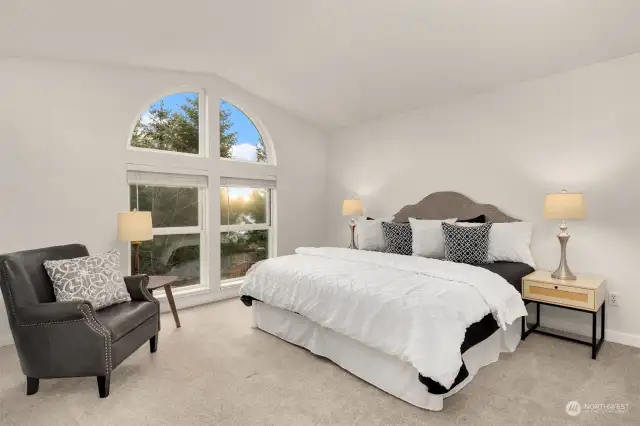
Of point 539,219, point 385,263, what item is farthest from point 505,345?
point 539,219

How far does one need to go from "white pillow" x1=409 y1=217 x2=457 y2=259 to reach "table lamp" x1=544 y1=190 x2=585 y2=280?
37.3 inches

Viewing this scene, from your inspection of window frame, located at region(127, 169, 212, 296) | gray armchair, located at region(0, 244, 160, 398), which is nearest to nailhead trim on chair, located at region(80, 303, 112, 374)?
gray armchair, located at region(0, 244, 160, 398)

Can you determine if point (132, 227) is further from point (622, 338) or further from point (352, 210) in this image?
point (622, 338)

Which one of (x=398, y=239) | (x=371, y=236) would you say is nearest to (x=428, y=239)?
(x=398, y=239)

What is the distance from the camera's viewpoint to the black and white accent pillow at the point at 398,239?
3930mm

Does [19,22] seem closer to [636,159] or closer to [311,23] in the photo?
[311,23]

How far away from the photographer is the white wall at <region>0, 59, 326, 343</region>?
3.14m

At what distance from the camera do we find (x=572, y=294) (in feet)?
9.20

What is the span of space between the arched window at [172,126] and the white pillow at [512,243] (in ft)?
11.3

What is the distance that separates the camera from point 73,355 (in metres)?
2.21

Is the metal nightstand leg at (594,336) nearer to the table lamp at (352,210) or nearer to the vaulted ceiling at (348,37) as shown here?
the vaulted ceiling at (348,37)

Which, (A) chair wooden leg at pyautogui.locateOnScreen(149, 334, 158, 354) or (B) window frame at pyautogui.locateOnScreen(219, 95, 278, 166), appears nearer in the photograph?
(A) chair wooden leg at pyautogui.locateOnScreen(149, 334, 158, 354)

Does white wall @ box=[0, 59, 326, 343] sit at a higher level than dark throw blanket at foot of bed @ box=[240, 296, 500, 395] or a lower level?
higher

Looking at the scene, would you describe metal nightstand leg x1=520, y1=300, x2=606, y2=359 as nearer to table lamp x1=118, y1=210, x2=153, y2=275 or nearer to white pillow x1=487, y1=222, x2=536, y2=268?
white pillow x1=487, y1=222, x2=536, y2=268
